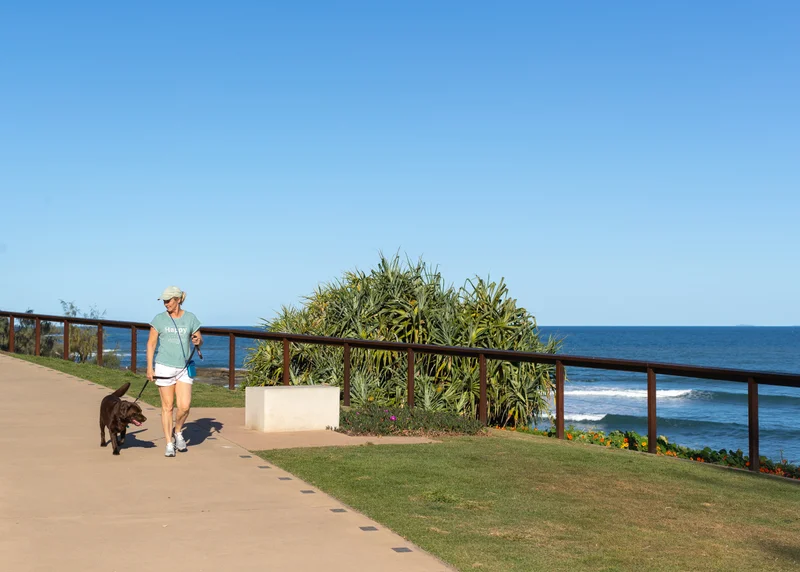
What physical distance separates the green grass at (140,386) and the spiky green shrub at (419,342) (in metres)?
1.65

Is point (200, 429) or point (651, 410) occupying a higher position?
point (651, 410)

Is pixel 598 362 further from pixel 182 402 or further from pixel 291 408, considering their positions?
pixel 182 402

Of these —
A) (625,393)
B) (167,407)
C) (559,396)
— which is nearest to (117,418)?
(167,407)

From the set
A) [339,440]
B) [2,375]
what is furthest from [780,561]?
[2,375]

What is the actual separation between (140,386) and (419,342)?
5.05 meters

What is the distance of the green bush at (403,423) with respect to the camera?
36.3 ft

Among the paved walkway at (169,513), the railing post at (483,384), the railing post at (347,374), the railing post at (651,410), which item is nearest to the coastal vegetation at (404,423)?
the railing post at (483,384)

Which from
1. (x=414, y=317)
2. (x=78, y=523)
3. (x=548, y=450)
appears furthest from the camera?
(x=414, y=317)

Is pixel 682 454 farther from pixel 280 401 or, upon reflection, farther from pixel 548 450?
pixel 280 401

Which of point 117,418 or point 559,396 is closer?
point 117,418

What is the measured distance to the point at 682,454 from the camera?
11625mm

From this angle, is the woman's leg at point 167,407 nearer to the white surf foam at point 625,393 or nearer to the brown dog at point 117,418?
the brown dog at point 117,418

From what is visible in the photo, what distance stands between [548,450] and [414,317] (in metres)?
6.79

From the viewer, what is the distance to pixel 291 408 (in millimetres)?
11180
